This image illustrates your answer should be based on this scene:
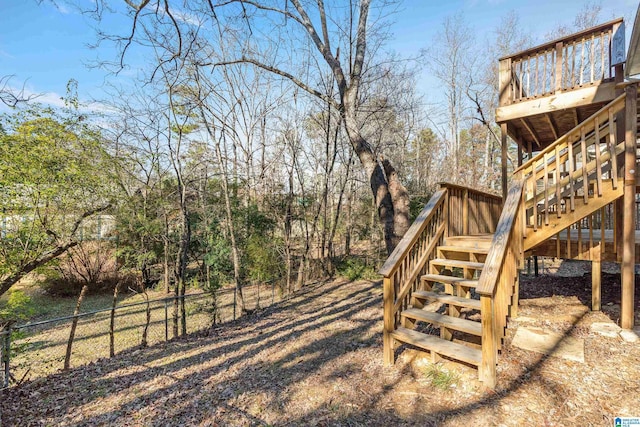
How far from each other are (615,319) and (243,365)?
5262 millimetres

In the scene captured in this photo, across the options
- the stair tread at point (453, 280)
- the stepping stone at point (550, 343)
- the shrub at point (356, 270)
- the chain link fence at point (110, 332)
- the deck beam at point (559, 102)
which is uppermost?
the deck beam at point (559, 102)

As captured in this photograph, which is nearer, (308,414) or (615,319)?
(308,414)

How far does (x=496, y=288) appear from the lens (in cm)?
276

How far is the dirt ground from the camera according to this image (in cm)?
260

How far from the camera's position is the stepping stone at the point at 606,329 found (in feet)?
12.2

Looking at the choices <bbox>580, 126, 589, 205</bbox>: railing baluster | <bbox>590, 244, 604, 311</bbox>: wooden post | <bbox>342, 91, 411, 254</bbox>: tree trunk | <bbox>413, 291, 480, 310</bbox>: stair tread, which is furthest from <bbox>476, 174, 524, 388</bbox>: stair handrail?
<bbox>342, 91, 411, 254</bbox>: tree trunk

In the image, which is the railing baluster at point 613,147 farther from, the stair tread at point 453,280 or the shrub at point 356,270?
the shrub at point 356,270

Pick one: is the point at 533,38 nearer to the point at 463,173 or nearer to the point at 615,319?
the point at 463,173

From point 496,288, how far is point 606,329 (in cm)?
249

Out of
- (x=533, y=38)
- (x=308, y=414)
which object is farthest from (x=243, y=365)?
(x=533, y=38)

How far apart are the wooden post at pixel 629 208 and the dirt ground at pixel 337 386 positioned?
0.48m

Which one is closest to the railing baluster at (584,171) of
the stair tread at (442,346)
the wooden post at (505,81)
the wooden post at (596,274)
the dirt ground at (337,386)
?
the wooden post at (596,274)

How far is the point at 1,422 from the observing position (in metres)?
3.04

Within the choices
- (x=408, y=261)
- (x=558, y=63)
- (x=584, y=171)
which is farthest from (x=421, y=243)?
(x=558, y=63)
